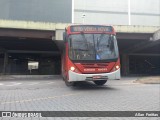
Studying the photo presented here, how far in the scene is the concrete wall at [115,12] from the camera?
50750 mm

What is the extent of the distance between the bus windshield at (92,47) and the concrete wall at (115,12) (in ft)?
121

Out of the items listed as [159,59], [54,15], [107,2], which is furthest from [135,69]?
[54,15]

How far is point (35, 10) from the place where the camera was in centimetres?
4766

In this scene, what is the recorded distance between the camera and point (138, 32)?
28.6 m

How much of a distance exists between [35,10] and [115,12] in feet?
53.8

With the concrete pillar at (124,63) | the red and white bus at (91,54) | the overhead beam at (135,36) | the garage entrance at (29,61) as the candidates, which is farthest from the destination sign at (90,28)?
the concrete pillar at (124,63)

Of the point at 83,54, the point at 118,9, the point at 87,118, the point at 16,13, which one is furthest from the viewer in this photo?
the point at 118,9

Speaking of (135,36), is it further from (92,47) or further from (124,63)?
(92,47)

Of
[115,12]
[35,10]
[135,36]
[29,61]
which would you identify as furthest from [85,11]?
[135,36]

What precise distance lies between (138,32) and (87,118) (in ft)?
78.0

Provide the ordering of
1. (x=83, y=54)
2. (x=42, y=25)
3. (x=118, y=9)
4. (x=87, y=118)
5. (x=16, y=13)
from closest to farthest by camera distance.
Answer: (x=87, y=118)
(x=83, y=54)
(x=42, y=25)
(x=16, y=13)
(x=118, y=9)

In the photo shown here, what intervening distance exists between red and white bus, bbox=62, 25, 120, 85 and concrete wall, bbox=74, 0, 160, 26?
3683cm

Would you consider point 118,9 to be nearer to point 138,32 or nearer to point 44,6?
point 44,6

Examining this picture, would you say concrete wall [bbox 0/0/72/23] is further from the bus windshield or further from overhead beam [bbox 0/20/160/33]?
the bus windshield
